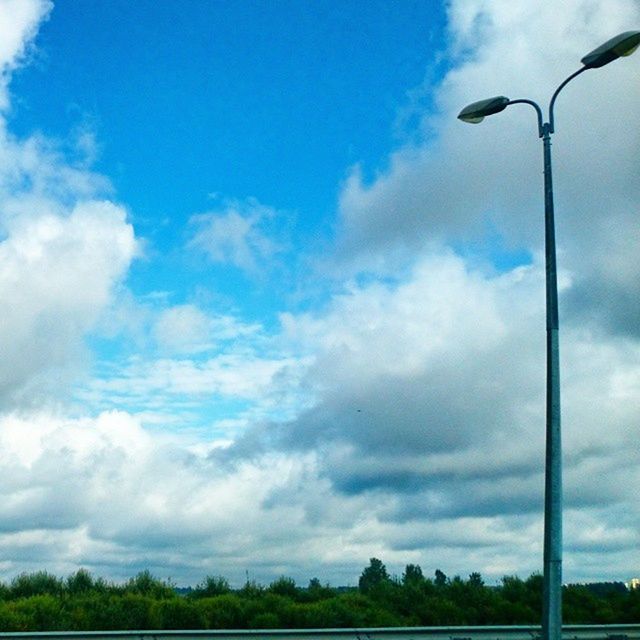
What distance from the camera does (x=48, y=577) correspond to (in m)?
23.2

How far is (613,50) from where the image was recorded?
1308 cm

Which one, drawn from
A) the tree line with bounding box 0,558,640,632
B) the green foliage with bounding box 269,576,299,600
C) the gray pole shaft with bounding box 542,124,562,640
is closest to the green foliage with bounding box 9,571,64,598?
the tree line with bounding box 0,558,640,632

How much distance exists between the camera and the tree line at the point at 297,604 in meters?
19.0

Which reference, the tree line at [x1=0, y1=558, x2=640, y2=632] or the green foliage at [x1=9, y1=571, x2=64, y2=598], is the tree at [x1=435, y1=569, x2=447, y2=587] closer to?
the tree line at [x1=0, y1=558, x2=640, y2=632]

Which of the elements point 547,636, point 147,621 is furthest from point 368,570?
point 547,636

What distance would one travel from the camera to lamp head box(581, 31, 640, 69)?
12867 millimetres

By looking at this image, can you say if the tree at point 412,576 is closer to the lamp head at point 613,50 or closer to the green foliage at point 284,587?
the green foliage at point 284,587

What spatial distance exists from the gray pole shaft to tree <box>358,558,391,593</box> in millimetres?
12391

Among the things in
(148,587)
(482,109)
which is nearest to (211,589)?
(148,587)

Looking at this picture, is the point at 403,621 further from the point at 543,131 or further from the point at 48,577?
the point at 543,131

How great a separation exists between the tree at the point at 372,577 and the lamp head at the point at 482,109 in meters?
14.4

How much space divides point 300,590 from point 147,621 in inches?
213

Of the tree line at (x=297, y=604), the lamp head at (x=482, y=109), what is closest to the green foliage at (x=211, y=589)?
the tree line at (x=297, y=604)

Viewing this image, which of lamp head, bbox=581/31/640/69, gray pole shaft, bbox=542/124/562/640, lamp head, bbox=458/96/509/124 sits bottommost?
gray pole shaft, bbox=542/124/562/640
